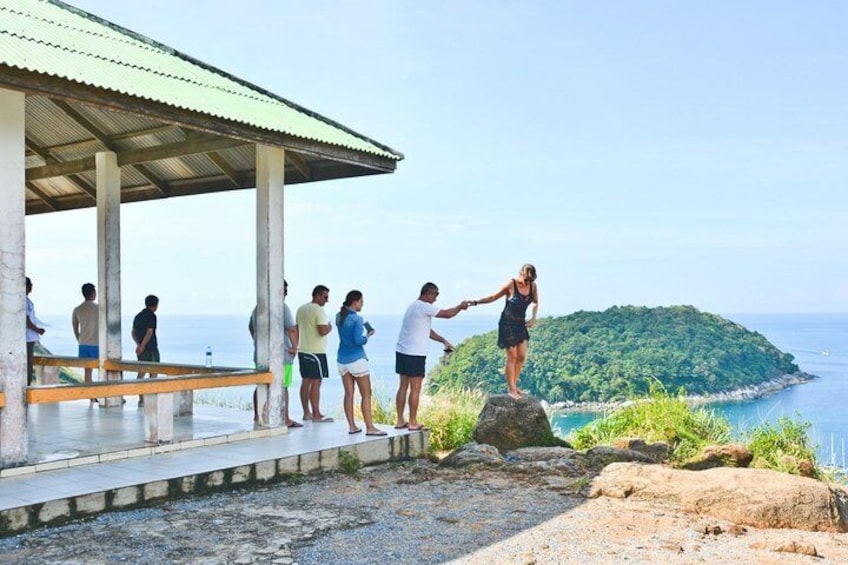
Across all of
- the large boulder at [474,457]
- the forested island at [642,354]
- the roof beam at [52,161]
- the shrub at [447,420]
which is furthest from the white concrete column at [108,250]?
the forested island at [642,354]

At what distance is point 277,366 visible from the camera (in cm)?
920

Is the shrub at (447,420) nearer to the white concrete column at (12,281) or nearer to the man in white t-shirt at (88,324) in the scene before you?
the man in white t-shirt at (88,324)

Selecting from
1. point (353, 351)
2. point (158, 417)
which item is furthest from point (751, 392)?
point (158, 417)

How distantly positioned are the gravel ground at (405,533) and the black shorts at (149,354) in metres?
4.37

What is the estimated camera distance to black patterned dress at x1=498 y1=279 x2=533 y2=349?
33.8 ft

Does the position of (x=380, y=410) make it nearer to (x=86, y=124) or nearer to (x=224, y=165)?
(x=224, y=165)

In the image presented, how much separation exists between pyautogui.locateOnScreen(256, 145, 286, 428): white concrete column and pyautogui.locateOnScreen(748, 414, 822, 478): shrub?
5594 millimetres

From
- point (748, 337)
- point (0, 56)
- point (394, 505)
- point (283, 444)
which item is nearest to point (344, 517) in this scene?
point (394, 505)

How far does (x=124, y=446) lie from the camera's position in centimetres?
807

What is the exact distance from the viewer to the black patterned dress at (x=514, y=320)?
1031cm

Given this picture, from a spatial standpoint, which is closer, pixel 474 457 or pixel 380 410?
pixel 474 457

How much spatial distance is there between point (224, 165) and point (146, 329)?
2428 mm

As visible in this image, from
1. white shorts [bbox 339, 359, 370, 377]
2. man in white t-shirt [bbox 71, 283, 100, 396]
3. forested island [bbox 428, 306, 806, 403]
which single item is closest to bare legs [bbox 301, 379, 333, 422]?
white shorts [bbox 339, 359, 370, 377]

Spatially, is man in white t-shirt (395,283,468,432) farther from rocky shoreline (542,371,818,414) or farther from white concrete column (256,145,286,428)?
rocky shoreline (542,371,818,414)
